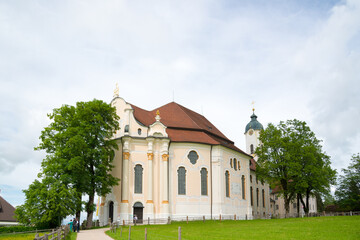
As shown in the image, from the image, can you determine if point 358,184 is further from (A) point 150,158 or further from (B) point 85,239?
(B) point 85,239

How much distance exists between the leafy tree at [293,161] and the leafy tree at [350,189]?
13.1m

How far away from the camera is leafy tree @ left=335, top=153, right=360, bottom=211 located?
193ft

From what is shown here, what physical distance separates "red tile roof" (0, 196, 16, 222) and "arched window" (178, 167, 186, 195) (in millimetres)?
30383

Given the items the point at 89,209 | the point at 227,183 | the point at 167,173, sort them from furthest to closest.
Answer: the point at 227,183, the point at 167,173, the point at 89,209

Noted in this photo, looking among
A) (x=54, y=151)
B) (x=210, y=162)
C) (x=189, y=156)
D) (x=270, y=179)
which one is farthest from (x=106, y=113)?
(x=270, y=179)

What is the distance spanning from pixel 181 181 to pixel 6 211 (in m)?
32.5

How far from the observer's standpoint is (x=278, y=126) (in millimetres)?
50969

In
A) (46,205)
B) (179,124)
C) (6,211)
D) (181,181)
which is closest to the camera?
(46,205)

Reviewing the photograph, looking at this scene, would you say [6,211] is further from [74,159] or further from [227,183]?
[227,183]

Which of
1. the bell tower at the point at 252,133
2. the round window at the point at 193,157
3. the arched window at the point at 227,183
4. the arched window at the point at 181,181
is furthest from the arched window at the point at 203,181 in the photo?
the bell tower at the point at 252,133

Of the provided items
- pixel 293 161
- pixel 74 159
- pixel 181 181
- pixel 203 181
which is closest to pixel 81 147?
pixel 74 159

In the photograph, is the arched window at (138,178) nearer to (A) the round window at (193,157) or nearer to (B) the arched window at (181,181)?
(B) the arched window at (181,181)

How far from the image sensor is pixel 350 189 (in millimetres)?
60781

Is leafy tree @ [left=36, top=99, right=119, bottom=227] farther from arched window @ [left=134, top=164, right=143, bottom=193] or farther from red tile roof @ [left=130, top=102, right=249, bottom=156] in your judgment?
red tile roof @ [left=130, top=102, right=249, bottom=156]
